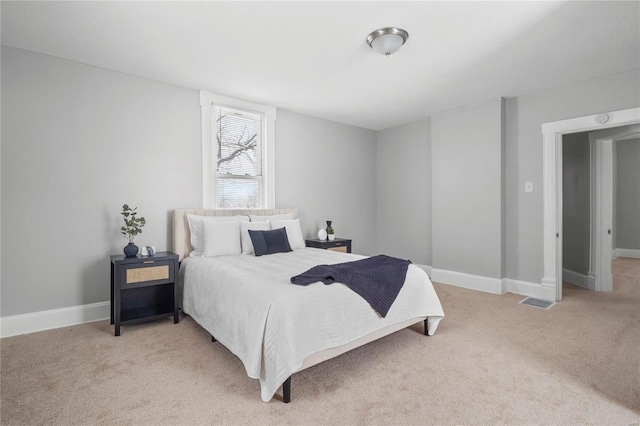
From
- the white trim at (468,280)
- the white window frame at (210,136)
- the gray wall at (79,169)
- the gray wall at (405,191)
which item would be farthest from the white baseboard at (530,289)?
the gray wall at (79,169)

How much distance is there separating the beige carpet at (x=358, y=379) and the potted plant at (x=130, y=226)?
746mm

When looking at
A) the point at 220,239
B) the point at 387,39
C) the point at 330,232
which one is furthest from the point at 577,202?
the point at 220,239

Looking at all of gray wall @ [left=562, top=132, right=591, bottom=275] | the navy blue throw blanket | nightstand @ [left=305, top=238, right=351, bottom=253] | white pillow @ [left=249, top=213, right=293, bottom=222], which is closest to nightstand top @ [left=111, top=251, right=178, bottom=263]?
white pillow @ [left=249, top=213, right=293, bottom=222]

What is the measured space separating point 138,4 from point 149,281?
229 cm

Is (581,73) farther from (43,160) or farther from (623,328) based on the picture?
(43,160)

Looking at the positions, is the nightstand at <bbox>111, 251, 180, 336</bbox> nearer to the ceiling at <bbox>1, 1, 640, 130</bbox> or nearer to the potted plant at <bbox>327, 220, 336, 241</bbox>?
the ceiling at <bbox>1, 1, 640, 130</bbox>

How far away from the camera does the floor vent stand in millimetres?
3699

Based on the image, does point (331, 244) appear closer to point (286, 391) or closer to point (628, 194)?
point (286, 391)

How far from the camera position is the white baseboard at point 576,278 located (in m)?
4.53

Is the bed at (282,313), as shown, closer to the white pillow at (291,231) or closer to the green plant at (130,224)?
the green plant at (130,224)

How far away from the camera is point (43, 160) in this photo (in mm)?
3014

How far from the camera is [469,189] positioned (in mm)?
4605

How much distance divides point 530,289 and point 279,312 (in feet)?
12.2

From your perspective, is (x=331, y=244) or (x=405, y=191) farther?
(x=405, y=191)
